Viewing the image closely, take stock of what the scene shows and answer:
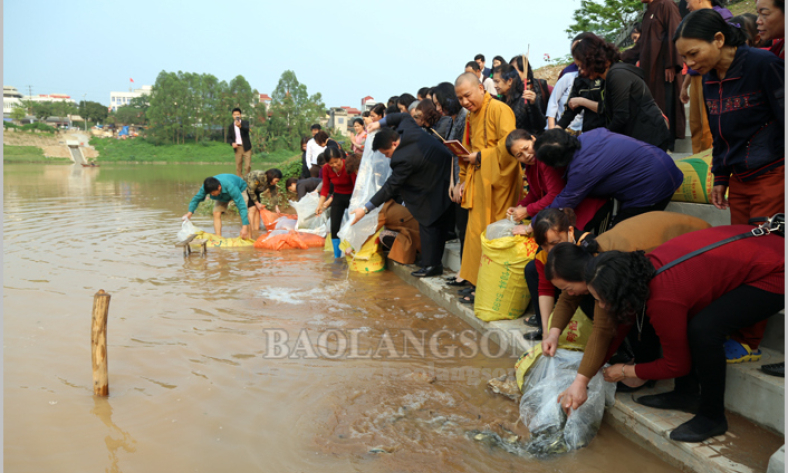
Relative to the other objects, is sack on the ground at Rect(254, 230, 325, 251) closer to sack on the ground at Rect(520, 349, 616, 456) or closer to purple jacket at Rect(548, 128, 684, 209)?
purple jacket at Rect(548, 128, 684, 209)

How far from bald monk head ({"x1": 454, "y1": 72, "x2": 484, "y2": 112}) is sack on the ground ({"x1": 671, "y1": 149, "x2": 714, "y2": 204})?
161 centimetres

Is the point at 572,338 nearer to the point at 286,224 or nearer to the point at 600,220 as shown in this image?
the point at 600,220

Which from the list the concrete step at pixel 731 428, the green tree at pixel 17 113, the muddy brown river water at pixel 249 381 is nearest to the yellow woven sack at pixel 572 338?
the muddy brown river water at pixel 249 381

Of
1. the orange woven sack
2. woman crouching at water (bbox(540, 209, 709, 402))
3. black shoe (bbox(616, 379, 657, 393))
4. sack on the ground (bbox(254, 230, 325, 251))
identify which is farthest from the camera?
the orange woven sack

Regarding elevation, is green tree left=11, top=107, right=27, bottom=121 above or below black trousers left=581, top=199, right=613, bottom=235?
above

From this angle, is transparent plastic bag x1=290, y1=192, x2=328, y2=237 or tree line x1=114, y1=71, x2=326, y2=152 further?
tree line x1=114, y1=71, x2=326, y2=152

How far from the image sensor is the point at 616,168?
3166 mm

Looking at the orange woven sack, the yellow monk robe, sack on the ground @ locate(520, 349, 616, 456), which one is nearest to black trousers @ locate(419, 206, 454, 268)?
the yellow monk robe

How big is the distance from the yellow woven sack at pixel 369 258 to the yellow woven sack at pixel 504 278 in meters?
2.23

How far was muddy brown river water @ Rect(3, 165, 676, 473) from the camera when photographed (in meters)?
2.50

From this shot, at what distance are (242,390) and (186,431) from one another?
0.49 metres

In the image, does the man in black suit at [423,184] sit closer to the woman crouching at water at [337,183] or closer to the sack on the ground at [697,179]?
the woman crouching at water at [337,183]

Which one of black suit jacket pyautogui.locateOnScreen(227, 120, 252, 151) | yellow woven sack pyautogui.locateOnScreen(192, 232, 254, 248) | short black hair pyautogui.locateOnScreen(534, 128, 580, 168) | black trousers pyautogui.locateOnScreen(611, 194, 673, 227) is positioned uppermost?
black suit jacket pyautogui.locateOnScreen(227, 120, 252, 151)

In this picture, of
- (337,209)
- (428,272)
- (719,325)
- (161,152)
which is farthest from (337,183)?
(161,152)
